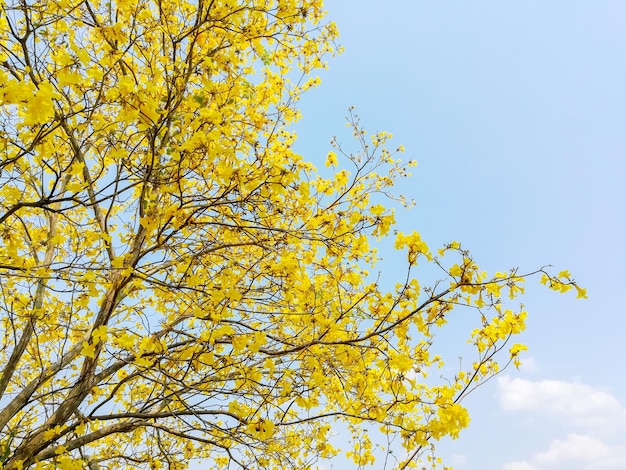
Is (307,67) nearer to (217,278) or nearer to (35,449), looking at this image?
(217,278)

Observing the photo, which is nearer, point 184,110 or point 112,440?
point 184,110

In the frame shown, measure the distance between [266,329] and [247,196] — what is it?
1.22 metres

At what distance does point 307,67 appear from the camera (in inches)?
180

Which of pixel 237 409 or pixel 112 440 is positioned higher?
pixel 112 440

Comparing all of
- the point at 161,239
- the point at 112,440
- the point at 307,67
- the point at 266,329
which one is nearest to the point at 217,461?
the point at 112,440

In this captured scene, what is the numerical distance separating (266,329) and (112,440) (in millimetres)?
3041

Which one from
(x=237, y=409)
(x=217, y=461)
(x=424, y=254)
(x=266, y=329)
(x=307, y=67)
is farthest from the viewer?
(x=217, y=461)

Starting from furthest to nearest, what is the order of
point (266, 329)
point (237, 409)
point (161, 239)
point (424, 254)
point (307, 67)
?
point (307, 67) → point (266, 329) → point (161, 239) → point (237, 409) → point (424, 254)

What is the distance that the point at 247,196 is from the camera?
110 inches

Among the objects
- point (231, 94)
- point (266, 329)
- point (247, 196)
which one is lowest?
point (266, 329)

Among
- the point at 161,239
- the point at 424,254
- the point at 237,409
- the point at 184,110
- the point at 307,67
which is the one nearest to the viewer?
the point at 424,254

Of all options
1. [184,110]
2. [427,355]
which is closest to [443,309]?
[427,355]

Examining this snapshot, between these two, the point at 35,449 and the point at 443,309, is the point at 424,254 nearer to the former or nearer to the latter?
the point at 443,309

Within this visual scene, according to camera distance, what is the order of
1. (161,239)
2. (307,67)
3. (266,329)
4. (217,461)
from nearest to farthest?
(161,239), (266,329), (307,67), (217,461)
